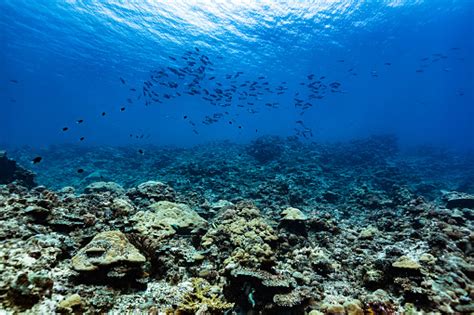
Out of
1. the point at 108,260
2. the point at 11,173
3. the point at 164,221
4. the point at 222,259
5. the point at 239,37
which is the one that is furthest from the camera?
the point at 239,37

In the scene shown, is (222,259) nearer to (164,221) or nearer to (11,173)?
(164,221)

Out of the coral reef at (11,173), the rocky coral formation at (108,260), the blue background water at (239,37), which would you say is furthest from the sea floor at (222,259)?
the blue background water at (239,37)

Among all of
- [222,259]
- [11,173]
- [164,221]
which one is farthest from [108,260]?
[11,173]

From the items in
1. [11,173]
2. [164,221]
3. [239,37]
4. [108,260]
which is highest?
[239,37]

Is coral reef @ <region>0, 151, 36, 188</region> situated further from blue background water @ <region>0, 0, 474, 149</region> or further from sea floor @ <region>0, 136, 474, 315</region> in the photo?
blue background water @ <region>0, 0, 474, 149</region>

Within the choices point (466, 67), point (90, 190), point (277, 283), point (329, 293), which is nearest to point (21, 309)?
point (277, 283)

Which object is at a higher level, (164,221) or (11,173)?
(164,221)

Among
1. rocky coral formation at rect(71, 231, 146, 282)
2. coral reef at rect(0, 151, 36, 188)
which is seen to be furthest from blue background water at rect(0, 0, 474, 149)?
rocky coral formation at rect(71, 231, 146, 282)

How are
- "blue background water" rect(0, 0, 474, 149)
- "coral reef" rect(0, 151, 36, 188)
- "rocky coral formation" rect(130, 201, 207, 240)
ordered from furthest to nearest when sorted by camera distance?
"blue background water" rect(0, 0, 474, 149)
"coral reef" rect(0, 151, 36, 188)
"rocky coral formation" rect(130, 201, 207, 240)

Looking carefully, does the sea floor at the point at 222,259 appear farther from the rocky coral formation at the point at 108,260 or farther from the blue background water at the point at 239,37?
the blue background water at the point at 239,37

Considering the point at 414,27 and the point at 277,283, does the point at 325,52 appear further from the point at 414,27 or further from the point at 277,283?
the point at 277,283

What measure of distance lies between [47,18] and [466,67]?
81968 mm

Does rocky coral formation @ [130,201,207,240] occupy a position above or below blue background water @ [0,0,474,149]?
below

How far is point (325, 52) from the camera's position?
4244 centimetres
